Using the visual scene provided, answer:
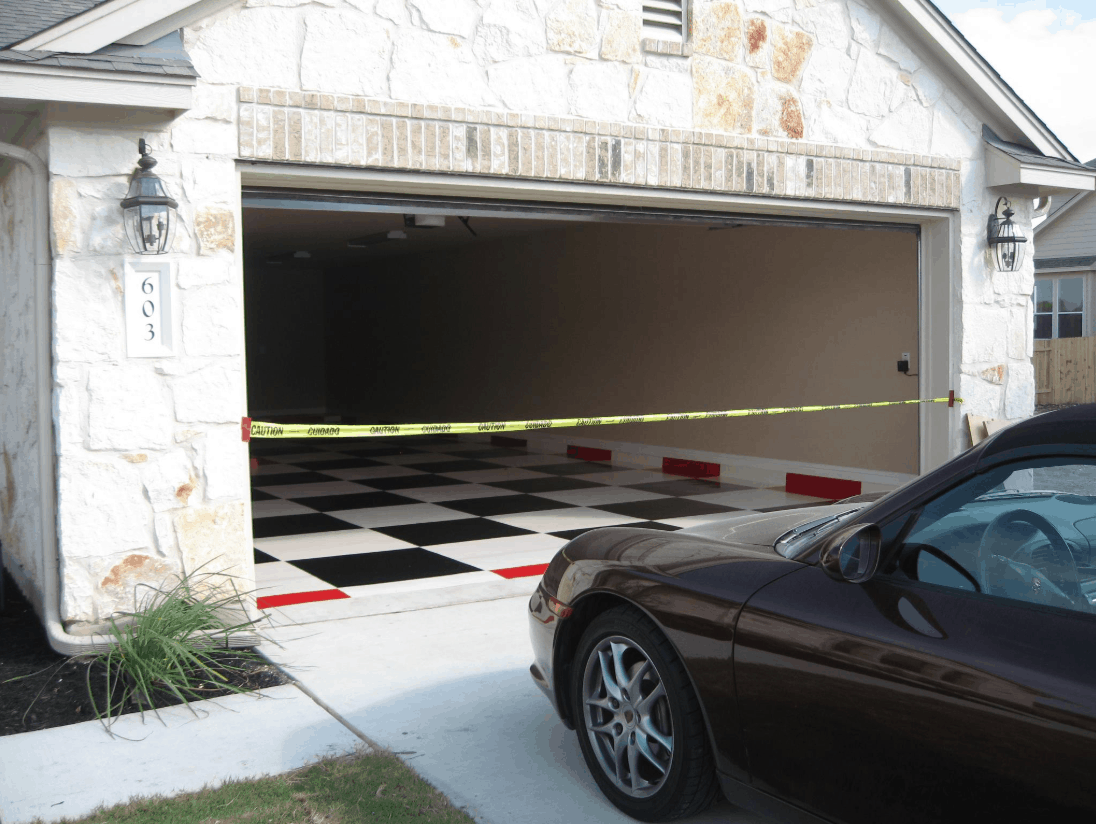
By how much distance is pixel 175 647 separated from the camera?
13.9 ft

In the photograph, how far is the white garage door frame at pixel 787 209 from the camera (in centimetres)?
526

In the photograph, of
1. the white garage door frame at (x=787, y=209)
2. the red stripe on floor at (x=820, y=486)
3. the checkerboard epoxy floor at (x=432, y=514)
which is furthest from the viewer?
the red stripe on floor at (x=820, y=486)

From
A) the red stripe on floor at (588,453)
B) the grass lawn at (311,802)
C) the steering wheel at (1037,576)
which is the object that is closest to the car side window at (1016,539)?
the steering wheel at (1037,576)

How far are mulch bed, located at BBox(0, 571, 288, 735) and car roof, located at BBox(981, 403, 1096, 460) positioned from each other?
3044 mm

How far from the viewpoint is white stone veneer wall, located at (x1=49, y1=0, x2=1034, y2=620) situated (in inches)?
180

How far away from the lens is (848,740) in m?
2.35

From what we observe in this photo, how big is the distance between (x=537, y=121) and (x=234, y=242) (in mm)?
1816

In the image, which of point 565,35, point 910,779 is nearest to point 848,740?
point 910,779

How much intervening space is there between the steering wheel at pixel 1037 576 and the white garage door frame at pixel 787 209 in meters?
3.62

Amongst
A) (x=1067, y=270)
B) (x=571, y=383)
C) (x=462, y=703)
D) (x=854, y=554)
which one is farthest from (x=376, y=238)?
(x=1067, y=270)

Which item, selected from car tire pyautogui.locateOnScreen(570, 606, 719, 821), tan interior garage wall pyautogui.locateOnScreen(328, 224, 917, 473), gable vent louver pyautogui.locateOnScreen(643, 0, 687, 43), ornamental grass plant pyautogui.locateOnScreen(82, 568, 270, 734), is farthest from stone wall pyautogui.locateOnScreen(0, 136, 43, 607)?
tan interior garage wall pyautogui.locateOnScreen(328, 224, 917, 473)

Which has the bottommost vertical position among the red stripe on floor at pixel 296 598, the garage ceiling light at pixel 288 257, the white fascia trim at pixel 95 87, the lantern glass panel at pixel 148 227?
the red stripe on floor at pixel 296 598

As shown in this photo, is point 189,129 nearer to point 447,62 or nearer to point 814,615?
point 447,62

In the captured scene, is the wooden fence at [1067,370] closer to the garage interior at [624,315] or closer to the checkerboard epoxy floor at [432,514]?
the garage interior at [624,315]
